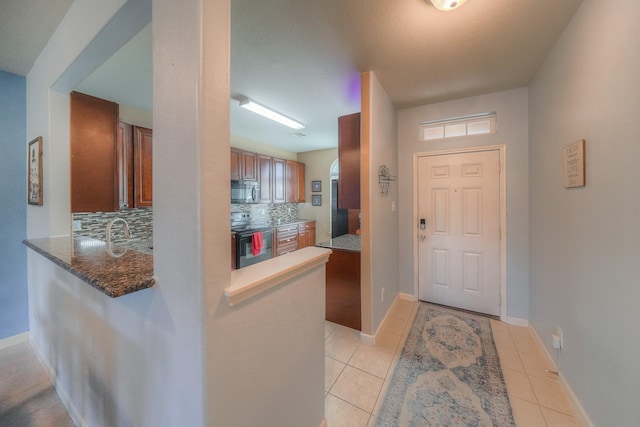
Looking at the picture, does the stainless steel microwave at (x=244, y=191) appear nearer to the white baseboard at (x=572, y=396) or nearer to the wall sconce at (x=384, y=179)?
the wall sconce at (x=384, y=179)

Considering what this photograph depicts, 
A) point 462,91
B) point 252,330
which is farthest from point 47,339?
point 462,91

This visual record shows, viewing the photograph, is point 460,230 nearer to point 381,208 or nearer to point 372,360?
point 381,208

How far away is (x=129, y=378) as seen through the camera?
0.98m

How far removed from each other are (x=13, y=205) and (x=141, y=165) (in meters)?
1.07

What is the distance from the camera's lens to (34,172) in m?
2.01

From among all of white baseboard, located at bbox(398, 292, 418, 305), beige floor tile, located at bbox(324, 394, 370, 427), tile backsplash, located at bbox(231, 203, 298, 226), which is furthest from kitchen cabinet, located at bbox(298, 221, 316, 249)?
beige floor tile, located at bbox(324, 394, 370, 427)

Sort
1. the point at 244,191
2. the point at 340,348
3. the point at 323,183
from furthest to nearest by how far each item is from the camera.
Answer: the point at 323,183, the point at 244,191, the point at 340,348

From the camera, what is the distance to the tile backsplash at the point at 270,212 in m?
4.59

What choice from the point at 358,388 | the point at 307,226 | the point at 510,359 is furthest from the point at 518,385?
the point at 307,226

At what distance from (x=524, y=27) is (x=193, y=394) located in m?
2.73

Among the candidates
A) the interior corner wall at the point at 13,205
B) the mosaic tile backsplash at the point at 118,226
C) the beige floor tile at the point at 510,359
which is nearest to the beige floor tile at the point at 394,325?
the beige floor tile at the point at 510,359

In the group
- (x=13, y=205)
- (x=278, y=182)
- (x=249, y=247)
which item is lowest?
(x=249, y=247)

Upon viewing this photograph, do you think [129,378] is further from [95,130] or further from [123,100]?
[123,100]

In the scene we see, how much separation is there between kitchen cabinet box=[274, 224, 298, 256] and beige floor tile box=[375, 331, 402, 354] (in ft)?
8.37
